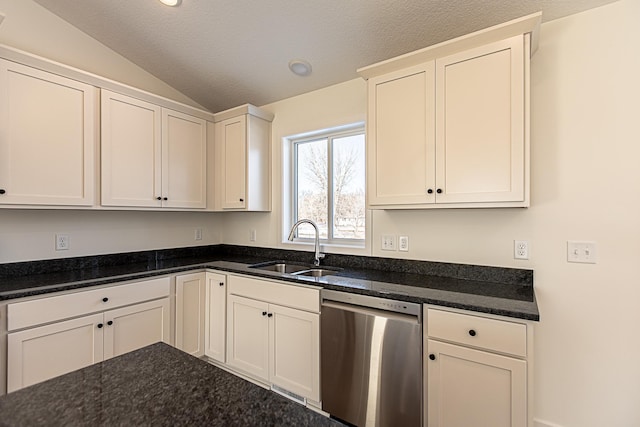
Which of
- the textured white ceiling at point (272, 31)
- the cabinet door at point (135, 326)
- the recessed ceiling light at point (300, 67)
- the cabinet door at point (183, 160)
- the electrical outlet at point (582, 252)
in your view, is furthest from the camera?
the cabinet door at point (183, 160)

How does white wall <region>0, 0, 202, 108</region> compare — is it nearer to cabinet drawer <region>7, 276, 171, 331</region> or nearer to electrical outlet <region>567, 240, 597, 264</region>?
cabinet drawer <region>7, 276, 171, 331</region>

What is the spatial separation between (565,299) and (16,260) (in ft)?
11.1

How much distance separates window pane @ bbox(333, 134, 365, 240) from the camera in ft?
8.59

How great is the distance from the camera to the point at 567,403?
1730 mm

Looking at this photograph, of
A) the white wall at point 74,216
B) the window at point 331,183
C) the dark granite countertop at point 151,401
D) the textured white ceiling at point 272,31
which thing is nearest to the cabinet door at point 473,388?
the dark granite countertop at point 151,401

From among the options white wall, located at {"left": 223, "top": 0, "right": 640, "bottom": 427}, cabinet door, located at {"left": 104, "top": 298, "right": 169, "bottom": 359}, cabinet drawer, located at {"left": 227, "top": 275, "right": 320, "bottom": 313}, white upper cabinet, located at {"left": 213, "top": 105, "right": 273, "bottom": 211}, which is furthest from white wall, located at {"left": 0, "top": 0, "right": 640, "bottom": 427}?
white upper cabinet, located at {"left": 213, "top": 105, "right": 273, "bottom": 211}

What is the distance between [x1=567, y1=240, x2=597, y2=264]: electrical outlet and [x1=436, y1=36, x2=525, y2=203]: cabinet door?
0.47 meters

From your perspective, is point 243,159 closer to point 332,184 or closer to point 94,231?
point 332,184

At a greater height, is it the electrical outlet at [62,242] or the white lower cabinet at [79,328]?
the electrical outlet at [62,242]

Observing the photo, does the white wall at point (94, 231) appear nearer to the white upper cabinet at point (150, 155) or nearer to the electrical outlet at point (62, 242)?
the electrical outlet at point (62, 242)

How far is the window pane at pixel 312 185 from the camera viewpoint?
285 centimetres

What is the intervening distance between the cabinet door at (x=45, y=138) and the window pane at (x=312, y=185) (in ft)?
5.31

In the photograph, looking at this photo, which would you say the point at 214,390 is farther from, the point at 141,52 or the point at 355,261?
the point at 141,52

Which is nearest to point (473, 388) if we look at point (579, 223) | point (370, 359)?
point (370, 359)
